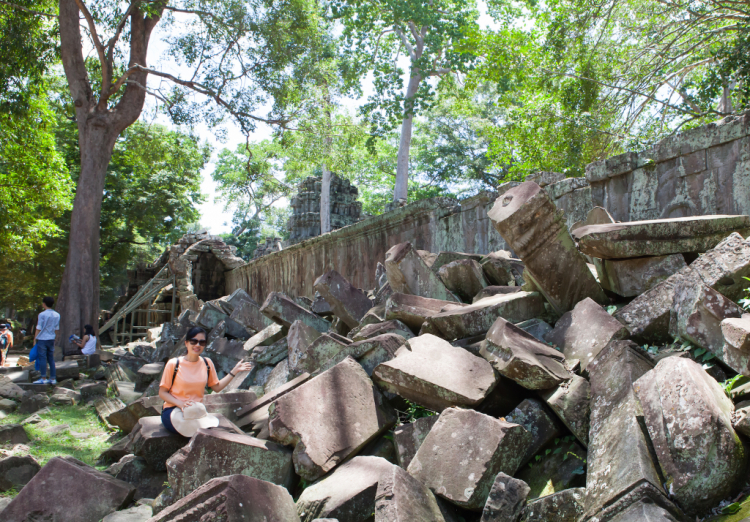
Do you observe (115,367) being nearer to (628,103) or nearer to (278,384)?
(278,384)

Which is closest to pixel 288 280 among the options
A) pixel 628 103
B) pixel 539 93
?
pixel 539 93

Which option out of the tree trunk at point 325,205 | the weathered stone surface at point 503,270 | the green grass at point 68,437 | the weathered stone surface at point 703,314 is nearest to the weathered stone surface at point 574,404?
the weathered stone surface at point 703,314

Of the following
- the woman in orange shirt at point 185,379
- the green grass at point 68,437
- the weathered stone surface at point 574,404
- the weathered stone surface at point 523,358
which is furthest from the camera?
the green grass at point 68,437

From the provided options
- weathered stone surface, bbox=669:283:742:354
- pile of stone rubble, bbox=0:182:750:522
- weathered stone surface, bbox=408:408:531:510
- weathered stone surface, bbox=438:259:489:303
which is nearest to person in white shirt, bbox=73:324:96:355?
pile of stone rubble, bbox=0:182:750:522

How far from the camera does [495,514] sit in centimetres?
199

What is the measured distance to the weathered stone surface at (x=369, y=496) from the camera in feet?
6.75

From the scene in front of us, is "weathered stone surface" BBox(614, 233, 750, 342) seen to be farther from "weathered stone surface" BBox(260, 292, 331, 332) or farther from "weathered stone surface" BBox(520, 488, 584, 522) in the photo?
"weathered stone surface" BBox(260, 292, 331, 332)

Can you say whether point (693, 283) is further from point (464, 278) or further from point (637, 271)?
point (464, 278)

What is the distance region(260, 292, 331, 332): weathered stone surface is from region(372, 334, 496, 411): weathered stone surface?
2.50m

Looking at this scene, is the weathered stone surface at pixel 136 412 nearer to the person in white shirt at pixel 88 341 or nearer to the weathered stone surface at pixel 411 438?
the weathered stone surface at pixel 411 438

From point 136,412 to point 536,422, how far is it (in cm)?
369

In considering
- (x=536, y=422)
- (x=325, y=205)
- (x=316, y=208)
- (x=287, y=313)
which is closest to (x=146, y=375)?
(x=287, y=313)

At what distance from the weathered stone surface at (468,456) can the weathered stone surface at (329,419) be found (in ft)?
1.42

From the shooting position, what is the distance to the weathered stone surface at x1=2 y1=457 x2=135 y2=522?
2.82m
